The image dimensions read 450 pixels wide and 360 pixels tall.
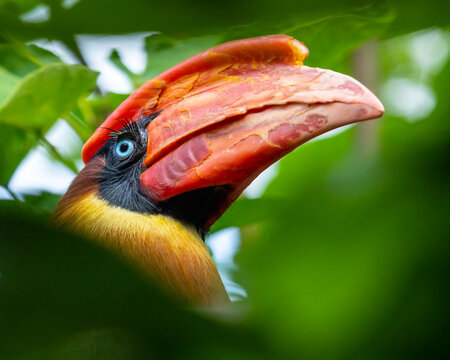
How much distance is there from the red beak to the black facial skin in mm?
37

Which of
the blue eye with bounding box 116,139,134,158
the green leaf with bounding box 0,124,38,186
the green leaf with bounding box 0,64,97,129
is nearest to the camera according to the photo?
the green leaf with bounding box 0,64,97,129

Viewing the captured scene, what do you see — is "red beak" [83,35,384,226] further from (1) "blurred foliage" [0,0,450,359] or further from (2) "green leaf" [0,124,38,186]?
(1) "blurred foliage" [0,0,450,359]

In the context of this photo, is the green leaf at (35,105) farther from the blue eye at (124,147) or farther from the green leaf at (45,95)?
the blue eye at (124,147)

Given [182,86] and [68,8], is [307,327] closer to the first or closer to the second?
[68,8]

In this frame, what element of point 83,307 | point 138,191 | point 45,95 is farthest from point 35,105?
point 83,307

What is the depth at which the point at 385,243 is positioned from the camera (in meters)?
0.32

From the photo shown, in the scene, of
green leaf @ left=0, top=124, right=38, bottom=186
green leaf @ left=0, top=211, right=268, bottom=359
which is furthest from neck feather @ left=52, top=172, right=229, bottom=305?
green leaf @ left=0, top=211, right=268, bottom=359

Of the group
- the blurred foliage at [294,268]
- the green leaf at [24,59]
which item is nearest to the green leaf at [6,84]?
the green leaf at [24,59]

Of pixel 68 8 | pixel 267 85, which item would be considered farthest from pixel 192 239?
pixel 68 8

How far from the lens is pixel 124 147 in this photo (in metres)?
2.26

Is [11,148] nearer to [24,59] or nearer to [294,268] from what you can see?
[24,59]

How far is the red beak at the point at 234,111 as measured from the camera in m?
1.55

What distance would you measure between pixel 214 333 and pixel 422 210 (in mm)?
155

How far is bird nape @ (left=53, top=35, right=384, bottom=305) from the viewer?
1.62 m
